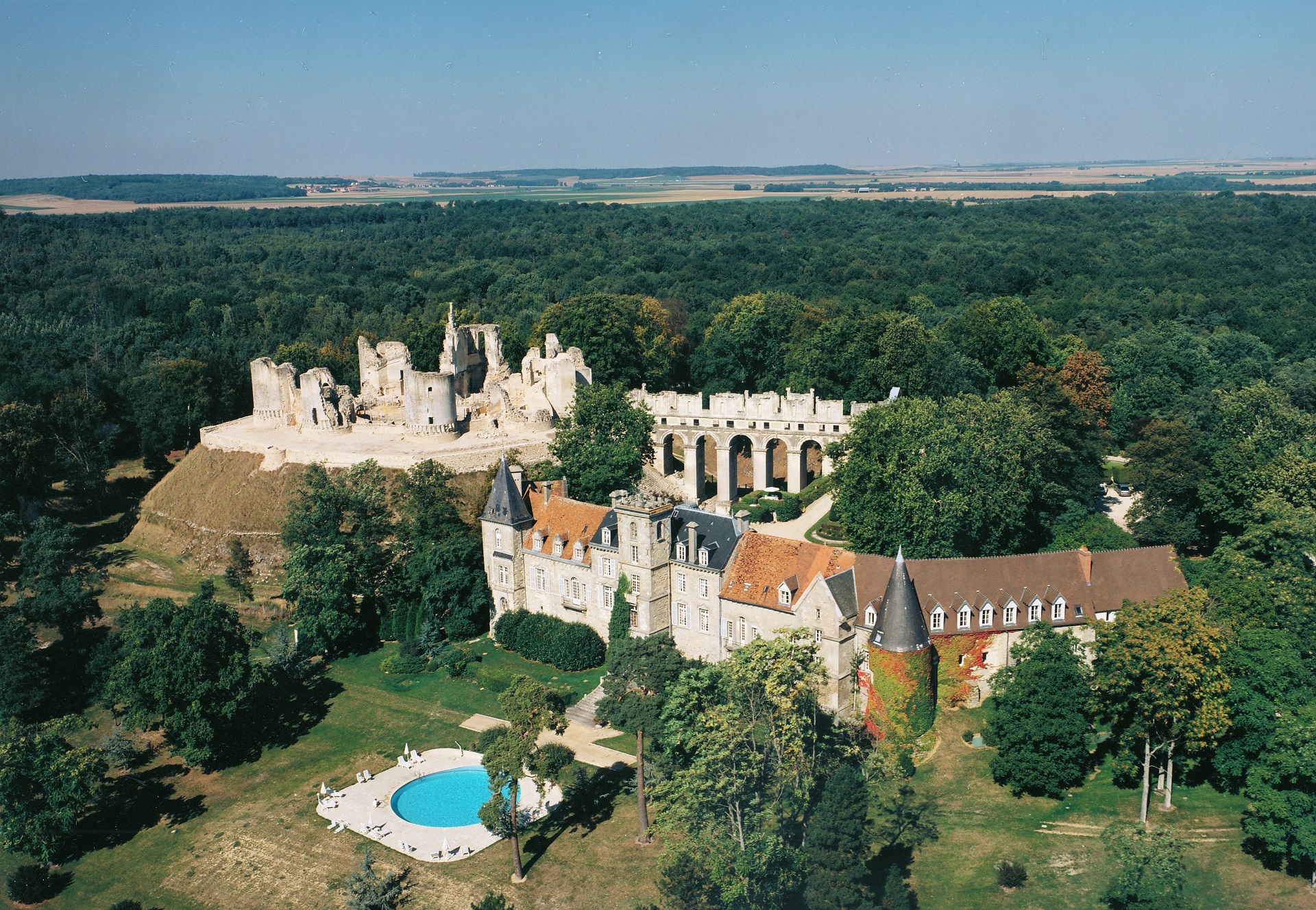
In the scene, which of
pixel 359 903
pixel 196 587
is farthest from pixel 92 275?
pixel 359 903

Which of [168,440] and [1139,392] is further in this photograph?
[168,440]

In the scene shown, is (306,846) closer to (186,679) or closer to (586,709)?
(186,679)

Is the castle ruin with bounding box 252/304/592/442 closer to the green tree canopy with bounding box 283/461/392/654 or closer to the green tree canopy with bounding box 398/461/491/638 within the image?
the green tree canopy with bounding box 283/461/392/654

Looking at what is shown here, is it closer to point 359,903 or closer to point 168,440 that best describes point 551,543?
point 359,903

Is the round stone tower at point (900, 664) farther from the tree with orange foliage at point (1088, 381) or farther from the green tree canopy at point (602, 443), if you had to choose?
the tree with orange foliage at point (1088, 381)

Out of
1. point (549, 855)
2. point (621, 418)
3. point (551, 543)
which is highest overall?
point (621, 418)
